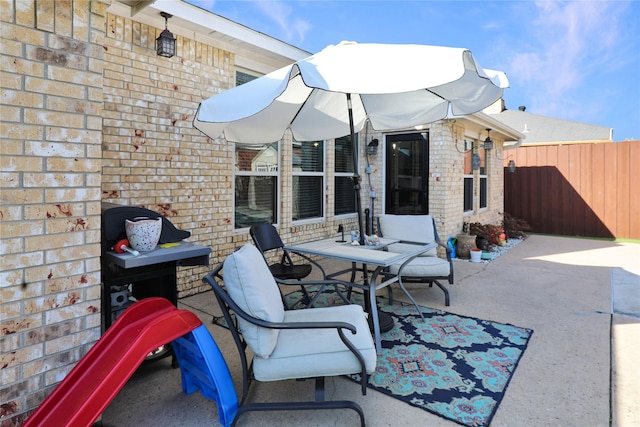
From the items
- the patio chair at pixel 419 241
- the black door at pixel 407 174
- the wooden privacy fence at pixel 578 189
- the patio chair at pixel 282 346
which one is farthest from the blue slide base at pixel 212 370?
the wooden privacy fence at pixel 578 189

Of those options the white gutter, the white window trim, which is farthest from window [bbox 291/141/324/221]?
the white gutter

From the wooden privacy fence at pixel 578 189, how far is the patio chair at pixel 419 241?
7256mm

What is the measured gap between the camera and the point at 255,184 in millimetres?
5488

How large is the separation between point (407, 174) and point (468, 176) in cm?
198

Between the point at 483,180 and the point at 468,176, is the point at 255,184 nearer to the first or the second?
the point at 468,176

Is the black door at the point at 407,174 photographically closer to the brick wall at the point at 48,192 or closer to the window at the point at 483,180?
the window at the point at 483,180

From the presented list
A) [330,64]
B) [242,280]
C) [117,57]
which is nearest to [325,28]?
[117,57]

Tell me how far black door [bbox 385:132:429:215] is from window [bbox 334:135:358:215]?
778 mm

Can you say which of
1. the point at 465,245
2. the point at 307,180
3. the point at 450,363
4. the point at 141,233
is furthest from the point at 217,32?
the point at 465,245

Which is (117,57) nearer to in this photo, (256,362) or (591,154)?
(256,362)

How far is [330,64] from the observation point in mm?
2537

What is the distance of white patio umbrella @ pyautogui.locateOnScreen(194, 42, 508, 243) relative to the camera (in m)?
2.37

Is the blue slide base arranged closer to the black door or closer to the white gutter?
the black door

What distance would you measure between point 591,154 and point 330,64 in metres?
10.3
